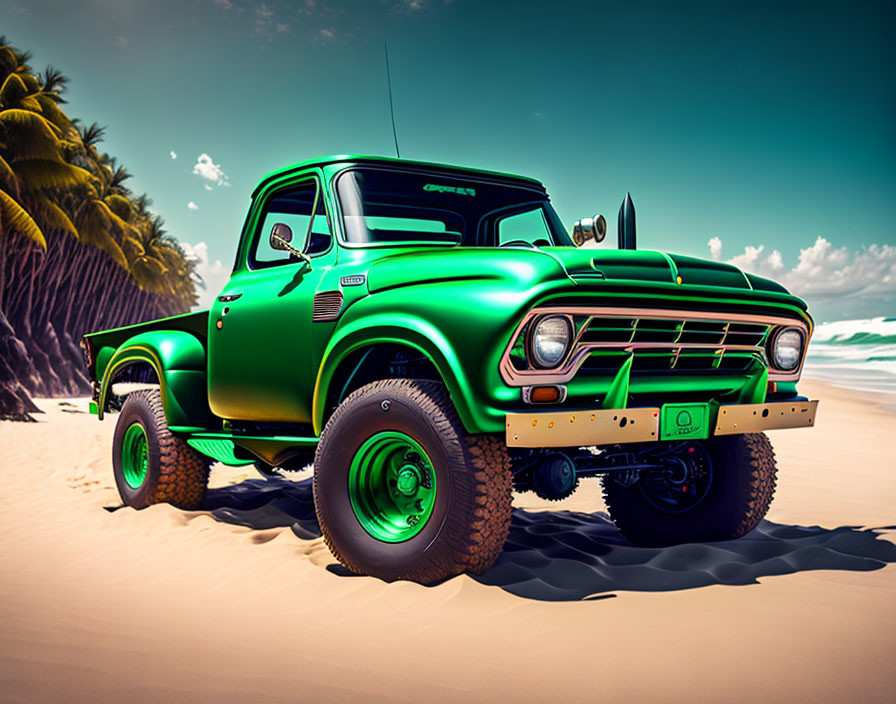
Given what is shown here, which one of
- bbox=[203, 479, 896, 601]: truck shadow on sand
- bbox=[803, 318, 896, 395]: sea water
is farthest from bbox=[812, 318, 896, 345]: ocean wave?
bbox=[203, 479, 896, 601]: truck shadow on sand

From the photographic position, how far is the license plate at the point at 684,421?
159 inches

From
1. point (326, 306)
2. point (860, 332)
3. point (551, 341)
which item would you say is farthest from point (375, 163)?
point (860, 332)

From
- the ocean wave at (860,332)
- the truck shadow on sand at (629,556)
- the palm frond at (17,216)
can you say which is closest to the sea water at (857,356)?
the ocean wave at (860,332)

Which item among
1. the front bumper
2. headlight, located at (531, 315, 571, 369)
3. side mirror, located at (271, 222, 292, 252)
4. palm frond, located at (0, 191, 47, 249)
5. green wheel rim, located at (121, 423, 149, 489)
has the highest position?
palm frond, located at (0, 191, 47, 249)

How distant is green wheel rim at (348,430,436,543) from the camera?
13.8 ft

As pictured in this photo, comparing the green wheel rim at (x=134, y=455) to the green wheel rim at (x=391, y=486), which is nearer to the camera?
the green wheel rim at (x=391, y=486)

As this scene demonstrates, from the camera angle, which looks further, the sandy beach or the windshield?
the windshield

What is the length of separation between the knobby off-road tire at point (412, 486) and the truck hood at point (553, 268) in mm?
564

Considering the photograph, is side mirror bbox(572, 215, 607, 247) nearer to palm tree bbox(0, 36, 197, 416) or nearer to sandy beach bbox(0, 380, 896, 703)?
sandy beach bbox(0, 380, 896, 703)

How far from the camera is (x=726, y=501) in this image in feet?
16.7

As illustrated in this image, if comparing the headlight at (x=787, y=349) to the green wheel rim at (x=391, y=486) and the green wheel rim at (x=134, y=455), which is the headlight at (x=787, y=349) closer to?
the green wheel rim at (x=391, y=486)

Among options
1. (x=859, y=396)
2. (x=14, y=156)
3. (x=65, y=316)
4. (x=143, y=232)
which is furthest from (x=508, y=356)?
(x=143, y=232)

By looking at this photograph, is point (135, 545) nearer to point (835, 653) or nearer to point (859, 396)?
point (835, 653)

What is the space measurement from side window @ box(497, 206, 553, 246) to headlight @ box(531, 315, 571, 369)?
2086 mm
